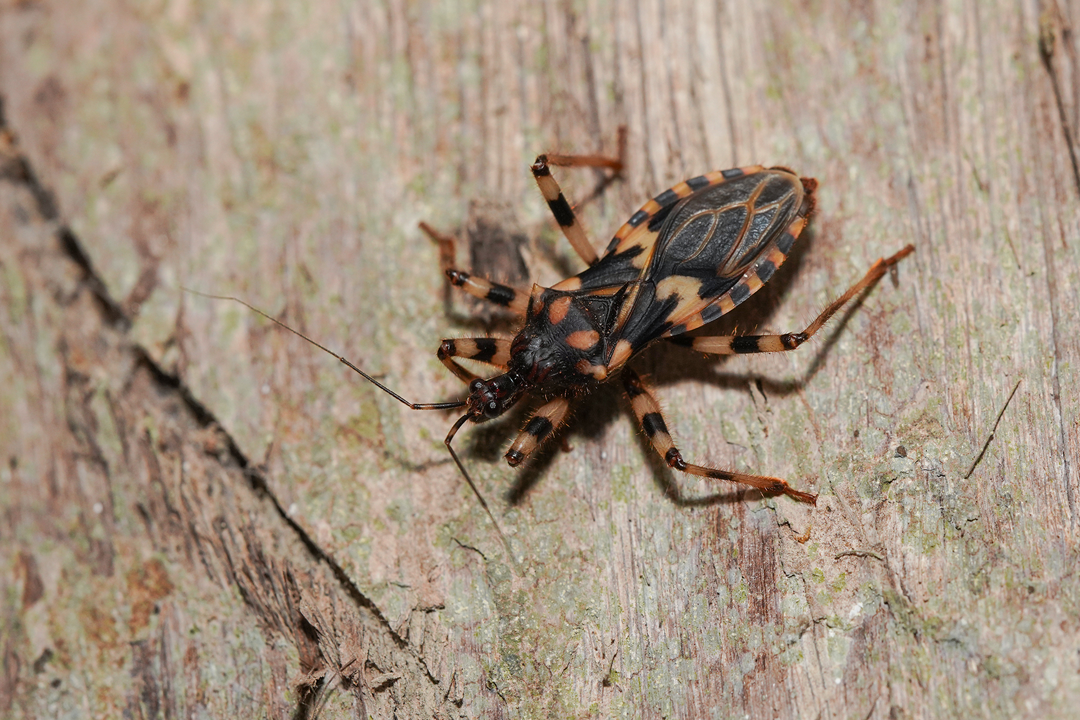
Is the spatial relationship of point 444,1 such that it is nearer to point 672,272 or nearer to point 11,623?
point 672,272

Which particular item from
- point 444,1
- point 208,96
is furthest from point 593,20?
point 208,96

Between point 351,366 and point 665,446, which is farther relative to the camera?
point 665,446

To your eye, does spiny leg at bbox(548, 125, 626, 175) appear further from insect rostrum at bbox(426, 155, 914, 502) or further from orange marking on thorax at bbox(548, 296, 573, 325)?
orange marking on thorax at bbox(548, 296, 573, 325)

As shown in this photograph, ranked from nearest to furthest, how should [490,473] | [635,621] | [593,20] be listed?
1. [635,621]
2. [490,473]
3. [593,20]

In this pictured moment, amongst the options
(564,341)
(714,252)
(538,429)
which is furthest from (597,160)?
(538,429)

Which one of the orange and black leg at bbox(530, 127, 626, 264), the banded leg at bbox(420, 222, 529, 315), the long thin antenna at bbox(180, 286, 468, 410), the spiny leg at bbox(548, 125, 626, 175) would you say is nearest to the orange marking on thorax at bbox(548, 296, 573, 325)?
the banded leg at bbox(420, 222, 529, 315)

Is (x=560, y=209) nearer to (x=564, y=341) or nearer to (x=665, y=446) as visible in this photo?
(x=564, y=341)
